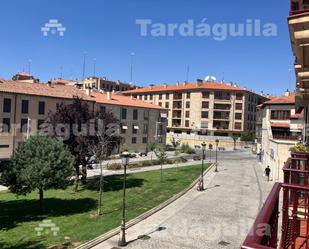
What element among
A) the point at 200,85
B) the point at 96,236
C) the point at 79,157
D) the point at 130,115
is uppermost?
the point at 200,85

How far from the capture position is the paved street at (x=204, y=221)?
17.6 metres

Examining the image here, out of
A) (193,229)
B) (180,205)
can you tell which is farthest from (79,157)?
(193,229)

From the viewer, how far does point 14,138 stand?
4494cm

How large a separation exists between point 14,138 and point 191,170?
22878 millimetres

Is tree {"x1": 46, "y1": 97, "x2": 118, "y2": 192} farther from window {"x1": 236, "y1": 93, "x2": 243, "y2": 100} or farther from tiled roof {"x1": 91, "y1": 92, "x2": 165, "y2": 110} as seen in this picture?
window {"x1": 236, "y1": 93, "x2": 243, "y2": 100}

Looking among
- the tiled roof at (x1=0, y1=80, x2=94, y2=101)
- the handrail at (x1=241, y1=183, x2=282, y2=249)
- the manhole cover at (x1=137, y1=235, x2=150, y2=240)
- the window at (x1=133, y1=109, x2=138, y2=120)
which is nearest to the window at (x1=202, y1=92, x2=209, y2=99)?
the window at (x1=133, y1=109, x2=138, y2=120)

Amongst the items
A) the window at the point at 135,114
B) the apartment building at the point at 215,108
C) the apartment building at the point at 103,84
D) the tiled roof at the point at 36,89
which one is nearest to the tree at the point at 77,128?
the tiled roof at the point at 36,89

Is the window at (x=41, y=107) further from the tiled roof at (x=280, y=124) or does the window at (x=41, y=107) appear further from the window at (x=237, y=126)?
the window at (x=237, y=126)

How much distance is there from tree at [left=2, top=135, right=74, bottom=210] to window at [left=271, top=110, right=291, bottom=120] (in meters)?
32.3

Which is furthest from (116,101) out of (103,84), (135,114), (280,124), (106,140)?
(103,84)

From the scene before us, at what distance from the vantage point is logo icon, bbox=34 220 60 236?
19.7 m

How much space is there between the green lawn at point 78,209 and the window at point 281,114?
55.8ft

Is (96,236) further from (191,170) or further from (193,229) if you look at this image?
(191,170)

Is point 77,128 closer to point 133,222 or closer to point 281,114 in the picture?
point 133,222
